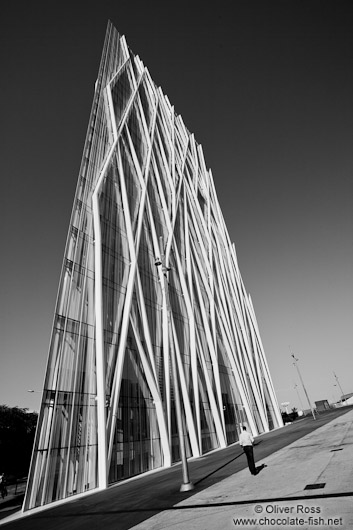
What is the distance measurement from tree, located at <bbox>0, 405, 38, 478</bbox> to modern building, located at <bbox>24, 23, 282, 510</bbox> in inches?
1255

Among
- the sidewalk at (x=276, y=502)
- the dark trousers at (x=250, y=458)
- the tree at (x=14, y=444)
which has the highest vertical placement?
the tree at (x=14, y=444)

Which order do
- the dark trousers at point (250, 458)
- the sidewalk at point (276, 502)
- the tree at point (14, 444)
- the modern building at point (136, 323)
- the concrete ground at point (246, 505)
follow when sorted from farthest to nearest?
the tree at point (14, 444) → the modern building at point (136, 323) → the dark trousers at point (250, 458) → the concrete ground at point (246, 505) → the sidewalk at point (276, 502)

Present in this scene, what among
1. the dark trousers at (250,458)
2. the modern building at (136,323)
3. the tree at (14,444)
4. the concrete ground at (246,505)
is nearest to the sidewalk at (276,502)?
the concrete ground at (246,505)

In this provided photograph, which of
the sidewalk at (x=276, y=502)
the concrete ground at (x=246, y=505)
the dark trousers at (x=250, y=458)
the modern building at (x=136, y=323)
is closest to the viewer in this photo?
the sidewalk at (x=276, y=502)

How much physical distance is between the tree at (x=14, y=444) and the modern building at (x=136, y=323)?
31.9m

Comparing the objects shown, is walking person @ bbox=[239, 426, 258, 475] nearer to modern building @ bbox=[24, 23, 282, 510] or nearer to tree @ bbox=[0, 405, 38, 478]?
modern building @ bbox=[24, 23, 282, 510]

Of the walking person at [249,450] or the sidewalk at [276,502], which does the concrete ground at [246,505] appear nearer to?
the sidewalk at [276,502]

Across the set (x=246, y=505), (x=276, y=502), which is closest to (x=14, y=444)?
(x=246, y=505)

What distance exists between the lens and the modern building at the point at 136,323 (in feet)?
48.4

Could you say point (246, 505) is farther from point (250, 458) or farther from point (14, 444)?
point (14, 444)

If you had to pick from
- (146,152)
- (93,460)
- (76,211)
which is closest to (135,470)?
(93,460)

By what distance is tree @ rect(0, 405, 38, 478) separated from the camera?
40531 millimetres

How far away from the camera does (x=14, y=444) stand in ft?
136

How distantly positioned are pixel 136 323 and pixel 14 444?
3543cm
